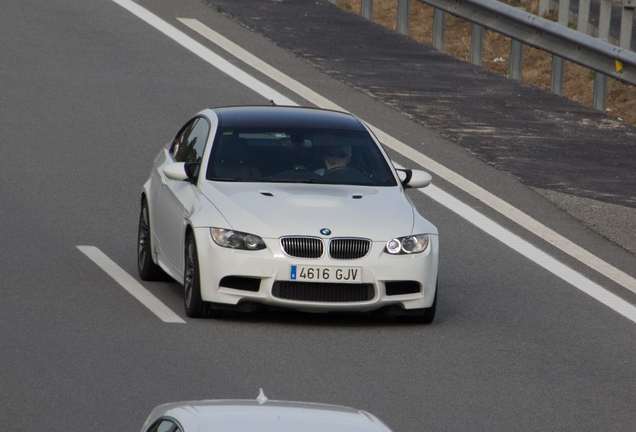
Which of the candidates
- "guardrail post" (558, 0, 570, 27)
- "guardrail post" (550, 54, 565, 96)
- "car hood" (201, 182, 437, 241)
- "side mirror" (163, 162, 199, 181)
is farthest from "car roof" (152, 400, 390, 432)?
"guardrail post" (550, 54, 565, 96)

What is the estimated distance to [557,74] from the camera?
17906 mm

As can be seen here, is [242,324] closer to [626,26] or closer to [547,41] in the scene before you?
[626,26]

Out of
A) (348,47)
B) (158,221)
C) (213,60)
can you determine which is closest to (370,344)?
(158,221)

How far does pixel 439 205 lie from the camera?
1321 centimetres

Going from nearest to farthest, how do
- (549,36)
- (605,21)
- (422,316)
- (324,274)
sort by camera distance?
(324,274), (422,316), (605,21), (549,36)

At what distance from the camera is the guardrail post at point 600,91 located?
17.2 meters

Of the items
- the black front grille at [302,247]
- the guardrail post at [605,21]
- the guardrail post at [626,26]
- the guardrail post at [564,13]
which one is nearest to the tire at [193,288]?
the black front grille at [302,247]

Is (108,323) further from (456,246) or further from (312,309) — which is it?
(456,246)

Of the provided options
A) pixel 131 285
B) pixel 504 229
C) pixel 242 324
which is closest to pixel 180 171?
pixel 131 285

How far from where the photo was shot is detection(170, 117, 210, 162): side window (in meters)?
10.6

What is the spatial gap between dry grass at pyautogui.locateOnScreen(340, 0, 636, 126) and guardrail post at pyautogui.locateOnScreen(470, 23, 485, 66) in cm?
207

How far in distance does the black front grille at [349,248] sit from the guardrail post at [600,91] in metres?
8.76

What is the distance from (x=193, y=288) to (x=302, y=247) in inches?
33.8

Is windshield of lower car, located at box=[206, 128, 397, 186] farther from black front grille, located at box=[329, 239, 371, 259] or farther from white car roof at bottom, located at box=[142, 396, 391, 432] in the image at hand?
→ white car roof at bottom, located at box=[142, 396, 391, 432]
